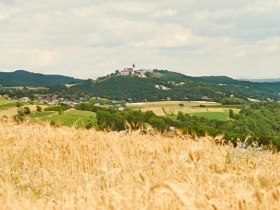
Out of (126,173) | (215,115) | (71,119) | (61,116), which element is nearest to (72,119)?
(71,119)

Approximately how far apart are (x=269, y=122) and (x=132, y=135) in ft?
529

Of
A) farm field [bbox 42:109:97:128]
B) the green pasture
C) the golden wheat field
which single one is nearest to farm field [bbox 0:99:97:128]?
farm field [bbox 42:109:97:128]

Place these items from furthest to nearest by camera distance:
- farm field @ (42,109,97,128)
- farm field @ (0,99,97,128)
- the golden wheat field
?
1. farm field @ (0,99,97,128)
2. farm field @ (42,109,97,128)
3. the golden wheat field

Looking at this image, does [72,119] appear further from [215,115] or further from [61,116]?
[215,115]

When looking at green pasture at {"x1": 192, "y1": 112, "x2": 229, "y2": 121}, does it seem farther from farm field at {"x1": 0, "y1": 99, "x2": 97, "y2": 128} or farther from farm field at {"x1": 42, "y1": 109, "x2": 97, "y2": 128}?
farm field at {"x1": 42, "y1": 109, "x2": 97, "y2": 128}

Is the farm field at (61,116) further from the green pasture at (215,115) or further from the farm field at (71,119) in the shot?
the green pasture at (215,115)

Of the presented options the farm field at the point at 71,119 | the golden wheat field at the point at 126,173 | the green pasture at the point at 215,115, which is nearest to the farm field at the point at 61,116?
the farm field at the point at 71,119

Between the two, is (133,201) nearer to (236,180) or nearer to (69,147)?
(236,180)

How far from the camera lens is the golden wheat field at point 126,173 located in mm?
3455

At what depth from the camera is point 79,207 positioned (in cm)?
371

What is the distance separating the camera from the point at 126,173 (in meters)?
5.12

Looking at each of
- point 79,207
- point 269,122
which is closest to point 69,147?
point 79,207

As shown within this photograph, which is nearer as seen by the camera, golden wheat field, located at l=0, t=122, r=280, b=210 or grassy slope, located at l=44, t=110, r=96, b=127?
golden wheat field, located at l=0, t=122, r=280, b=210

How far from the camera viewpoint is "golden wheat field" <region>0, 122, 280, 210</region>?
3.46 meters
